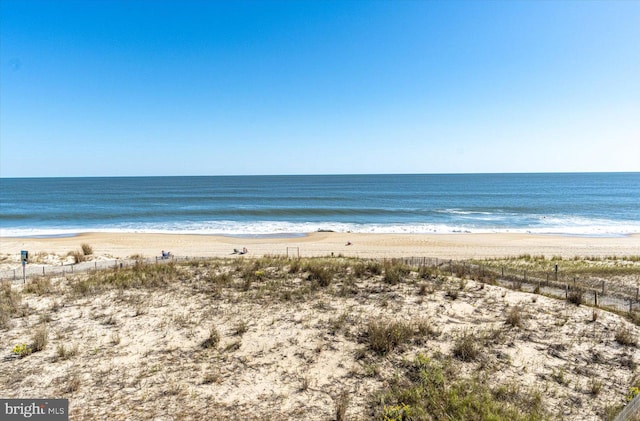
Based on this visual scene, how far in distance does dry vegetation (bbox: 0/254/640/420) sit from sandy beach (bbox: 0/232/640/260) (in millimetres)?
15758

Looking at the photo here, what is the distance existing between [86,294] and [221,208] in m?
49.3

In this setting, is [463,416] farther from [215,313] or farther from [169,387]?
[215,313]

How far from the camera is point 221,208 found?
59531 millimetres

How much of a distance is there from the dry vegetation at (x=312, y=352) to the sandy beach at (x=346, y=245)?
51.7ft

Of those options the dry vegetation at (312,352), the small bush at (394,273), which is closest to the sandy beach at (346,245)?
the small bush at (394,273)

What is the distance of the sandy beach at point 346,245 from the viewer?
27906 millimetres

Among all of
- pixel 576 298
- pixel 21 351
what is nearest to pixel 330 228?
pixel 576 298

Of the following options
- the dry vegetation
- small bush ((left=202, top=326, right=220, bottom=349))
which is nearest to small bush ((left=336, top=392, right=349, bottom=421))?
the dry vegetation

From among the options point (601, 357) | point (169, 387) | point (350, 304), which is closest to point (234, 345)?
point (169, 387)

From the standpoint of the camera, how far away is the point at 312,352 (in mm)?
7508

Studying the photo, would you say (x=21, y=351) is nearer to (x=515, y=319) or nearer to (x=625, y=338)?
(x=515, y=319)

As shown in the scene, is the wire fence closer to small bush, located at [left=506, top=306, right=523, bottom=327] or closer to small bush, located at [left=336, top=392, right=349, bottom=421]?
Answer: small bush, located at [left=506, top=306, right=523, bottom=327]

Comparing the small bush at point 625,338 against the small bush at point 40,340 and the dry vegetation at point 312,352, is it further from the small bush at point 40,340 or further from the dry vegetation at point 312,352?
the small bush at point 40,340

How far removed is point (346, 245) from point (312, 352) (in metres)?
24.8
